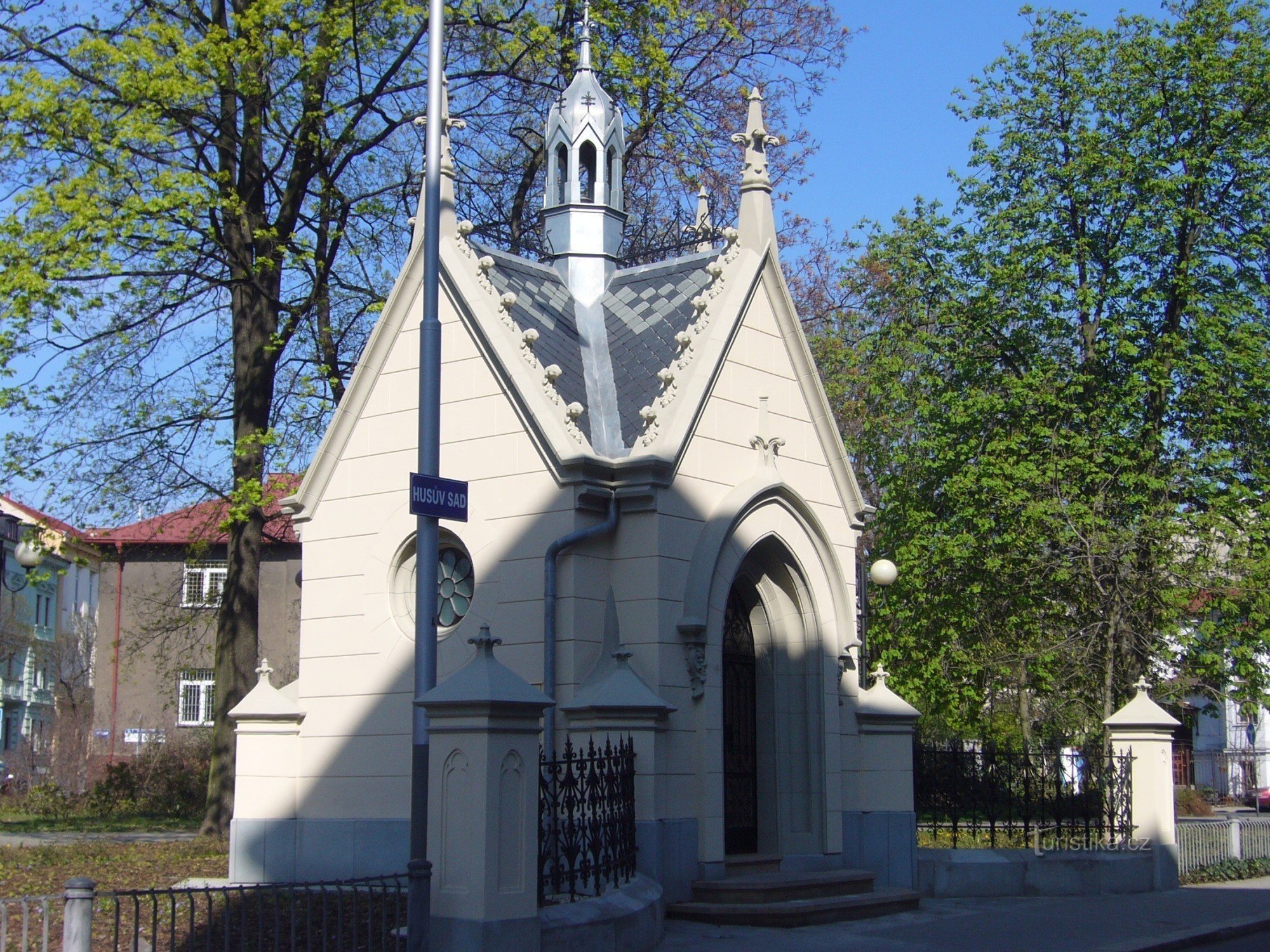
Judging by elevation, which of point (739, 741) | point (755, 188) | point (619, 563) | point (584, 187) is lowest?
point (739, 741)

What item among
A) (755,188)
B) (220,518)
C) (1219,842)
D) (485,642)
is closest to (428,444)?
(485,642)

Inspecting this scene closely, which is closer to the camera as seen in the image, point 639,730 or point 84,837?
point 639,730

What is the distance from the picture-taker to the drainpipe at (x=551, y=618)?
13.4m

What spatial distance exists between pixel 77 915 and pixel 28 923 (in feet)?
2.22

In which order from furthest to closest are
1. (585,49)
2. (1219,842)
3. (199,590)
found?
(199,590) < (1219,842) < (585,49)

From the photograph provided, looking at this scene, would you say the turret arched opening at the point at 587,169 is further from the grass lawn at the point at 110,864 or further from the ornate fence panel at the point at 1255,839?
the ornate fence panel at the point at 1255,839

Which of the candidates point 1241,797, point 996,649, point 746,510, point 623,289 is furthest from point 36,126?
point 1241,797

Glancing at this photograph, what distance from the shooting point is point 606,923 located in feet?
34.6

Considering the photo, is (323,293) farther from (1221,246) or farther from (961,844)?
(1221,246)

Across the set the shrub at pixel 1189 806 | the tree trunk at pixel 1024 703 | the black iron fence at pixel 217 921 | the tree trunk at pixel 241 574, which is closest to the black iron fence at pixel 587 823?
the black iron fence at pixel 217 921

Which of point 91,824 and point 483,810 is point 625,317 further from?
point 91,824

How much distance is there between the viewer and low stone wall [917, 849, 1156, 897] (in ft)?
53.1

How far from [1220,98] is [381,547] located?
59.8 ft

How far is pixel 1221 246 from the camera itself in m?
25.8
